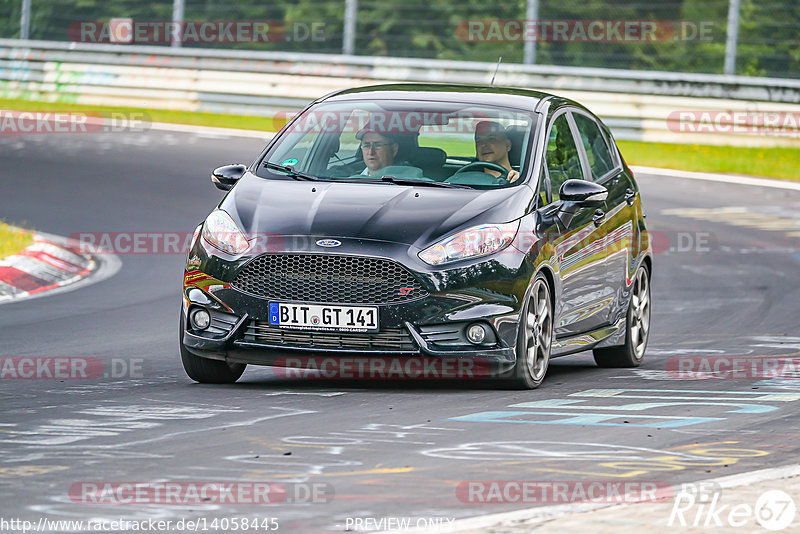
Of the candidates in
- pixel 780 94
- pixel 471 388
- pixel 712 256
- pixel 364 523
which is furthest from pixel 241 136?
pixel 364 523

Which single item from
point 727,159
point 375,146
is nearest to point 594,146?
point 375,146

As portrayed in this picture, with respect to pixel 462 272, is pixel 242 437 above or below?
below

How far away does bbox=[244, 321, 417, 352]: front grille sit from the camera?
348 inches

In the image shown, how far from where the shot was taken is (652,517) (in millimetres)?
5824

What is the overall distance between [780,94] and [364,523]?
65.5ft

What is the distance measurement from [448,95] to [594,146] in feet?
3.98

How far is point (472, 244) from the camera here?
8977 mm

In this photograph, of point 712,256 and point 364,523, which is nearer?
point 364,523

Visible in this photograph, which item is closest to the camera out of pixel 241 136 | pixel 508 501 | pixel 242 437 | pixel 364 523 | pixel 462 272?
pixel 364 523

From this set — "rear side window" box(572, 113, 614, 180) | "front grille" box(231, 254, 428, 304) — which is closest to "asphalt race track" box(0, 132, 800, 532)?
"front grille" box(231, 254, 428, 304)

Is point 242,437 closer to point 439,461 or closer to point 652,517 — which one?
point 439,461

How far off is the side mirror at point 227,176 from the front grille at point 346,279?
4.14ft

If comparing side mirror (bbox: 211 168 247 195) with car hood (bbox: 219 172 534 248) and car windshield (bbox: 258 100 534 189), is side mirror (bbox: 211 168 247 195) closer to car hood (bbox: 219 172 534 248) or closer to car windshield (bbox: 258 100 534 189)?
car windshield (bbox: 258 100 534 189)

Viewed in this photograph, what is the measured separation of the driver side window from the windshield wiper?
4.68 ft
